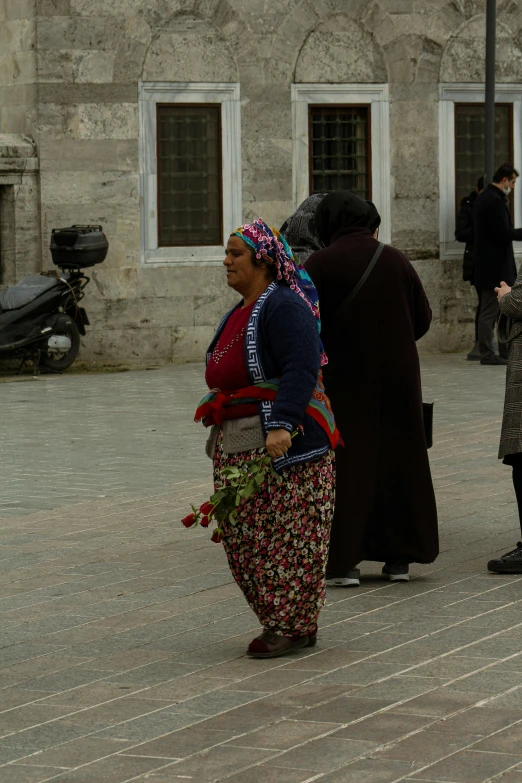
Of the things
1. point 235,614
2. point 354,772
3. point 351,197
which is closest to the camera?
point 354,772

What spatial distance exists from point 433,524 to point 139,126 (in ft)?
36.0

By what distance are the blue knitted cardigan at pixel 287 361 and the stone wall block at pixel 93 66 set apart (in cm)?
1173

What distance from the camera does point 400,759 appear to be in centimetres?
476

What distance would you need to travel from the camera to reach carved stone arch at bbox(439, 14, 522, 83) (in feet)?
63.0

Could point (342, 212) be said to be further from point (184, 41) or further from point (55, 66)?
point (184, 41)

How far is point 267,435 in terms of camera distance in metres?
5.97

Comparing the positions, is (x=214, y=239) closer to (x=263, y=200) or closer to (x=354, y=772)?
(x=263, y=200)

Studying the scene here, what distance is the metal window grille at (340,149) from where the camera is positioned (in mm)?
18859

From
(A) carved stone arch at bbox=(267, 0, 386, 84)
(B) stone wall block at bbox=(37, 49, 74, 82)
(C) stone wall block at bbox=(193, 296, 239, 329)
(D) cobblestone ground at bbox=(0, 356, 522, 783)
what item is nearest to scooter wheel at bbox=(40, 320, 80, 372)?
(C) stone wall block at bbox=(193, 296, 239, 329)

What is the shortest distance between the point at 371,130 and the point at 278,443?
1346 centimetres

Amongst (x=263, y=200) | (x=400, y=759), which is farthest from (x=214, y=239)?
(x=400, y=759)

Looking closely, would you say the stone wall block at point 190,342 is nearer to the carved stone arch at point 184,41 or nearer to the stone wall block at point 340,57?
the carved stone arch at point 184,41

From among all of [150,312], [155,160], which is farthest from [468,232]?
[150,312]

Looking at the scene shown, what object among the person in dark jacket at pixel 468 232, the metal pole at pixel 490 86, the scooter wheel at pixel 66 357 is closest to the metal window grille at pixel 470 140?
the person in dark jacket at pixel 468 232
